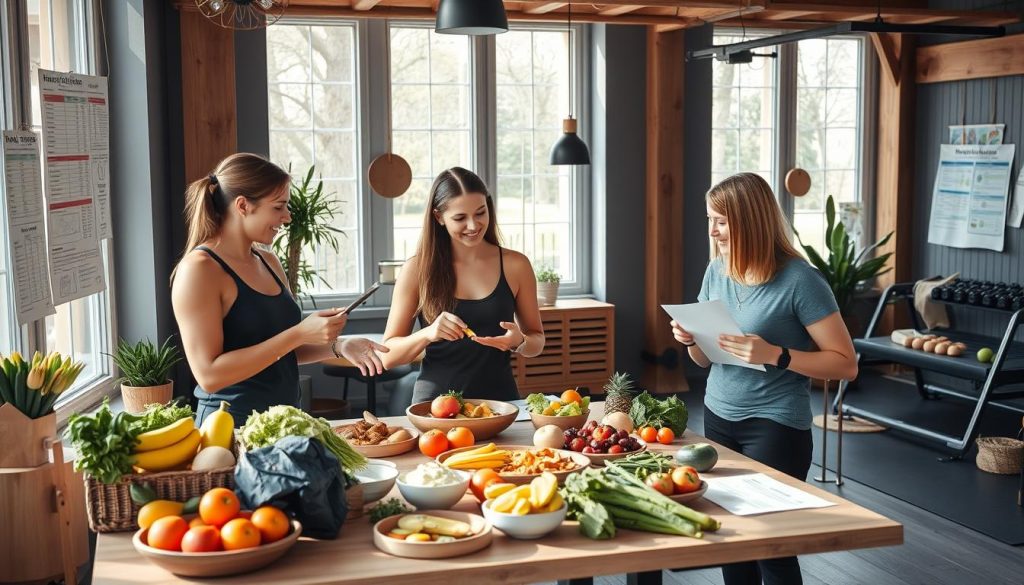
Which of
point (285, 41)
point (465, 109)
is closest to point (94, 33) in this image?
point (285, 41)

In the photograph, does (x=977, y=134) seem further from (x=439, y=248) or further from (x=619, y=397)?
(x=619, y=397)

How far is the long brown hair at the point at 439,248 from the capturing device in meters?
3.50

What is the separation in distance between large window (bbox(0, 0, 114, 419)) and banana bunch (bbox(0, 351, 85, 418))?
87 centimetres

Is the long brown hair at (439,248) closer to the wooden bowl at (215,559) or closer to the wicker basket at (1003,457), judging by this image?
the wooden bowl at (215,559)

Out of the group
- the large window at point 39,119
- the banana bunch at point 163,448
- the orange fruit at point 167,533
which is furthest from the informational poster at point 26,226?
the orange fruit at point 167,533

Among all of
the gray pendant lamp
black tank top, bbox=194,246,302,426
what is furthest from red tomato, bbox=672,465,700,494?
the gray pendant lamp

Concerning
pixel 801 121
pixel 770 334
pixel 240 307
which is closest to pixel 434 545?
pixel 240 307

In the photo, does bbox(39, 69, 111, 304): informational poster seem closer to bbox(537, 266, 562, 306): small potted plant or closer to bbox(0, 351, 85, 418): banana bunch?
bbox(0, 351, 85, 418): banana bunch

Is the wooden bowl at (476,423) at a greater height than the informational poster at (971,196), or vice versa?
the informational poster at (971,196)

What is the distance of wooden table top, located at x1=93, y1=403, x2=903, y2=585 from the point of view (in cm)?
207

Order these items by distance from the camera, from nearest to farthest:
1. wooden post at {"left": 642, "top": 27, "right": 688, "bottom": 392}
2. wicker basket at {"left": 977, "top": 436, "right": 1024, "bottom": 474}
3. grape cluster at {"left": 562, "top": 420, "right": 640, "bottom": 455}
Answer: grape cluster at {"left": 562, "top": 420, "right": 640, "bottom": 455}, wicker basket at {"left": 977, "top": 436, "right": 1024, "bottom": 474}, wooden post at {"left": 642, "top": 27, "right": 688, "bottom": 392}

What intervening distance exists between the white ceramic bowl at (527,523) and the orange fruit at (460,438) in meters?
0.64

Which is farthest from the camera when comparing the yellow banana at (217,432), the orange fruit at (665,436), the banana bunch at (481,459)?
the orange fruit at (665,436)

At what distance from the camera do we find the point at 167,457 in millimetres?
2283
